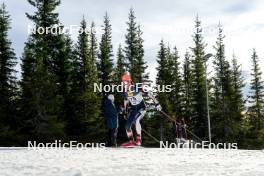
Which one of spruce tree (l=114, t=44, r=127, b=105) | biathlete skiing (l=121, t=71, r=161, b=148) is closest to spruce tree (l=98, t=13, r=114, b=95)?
spruce tree (l=114, t=44, r=127, b=105)

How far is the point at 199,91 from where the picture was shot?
5616 centimetres

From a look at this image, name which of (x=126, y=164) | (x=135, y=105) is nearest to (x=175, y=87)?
(x=135, y=105)

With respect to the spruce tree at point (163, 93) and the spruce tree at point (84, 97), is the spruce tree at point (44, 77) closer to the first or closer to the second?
the spruce tree at point (84, 97)

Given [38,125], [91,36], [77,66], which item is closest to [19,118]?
[38,125]

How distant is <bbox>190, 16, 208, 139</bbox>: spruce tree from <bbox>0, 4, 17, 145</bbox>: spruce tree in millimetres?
22204

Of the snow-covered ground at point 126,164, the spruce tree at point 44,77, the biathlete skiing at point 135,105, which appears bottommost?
the snow-covered ground at point 126,164

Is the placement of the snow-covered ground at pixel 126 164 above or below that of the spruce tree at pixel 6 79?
below

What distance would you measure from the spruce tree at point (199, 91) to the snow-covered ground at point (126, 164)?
142 ft

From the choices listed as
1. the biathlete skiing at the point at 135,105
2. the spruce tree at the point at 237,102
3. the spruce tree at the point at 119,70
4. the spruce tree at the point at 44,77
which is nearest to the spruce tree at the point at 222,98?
the spruce tree at the point at 237,102

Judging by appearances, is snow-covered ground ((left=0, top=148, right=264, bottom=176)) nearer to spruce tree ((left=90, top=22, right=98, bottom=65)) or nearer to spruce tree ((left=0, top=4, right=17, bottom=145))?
spruce tree ((left=0, top=4, right=17, bottom=145))

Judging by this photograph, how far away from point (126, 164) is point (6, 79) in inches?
1469

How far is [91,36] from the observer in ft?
196

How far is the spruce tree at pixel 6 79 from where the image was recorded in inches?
1650

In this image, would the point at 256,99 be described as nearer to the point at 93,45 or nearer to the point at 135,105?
the point at 93,45
